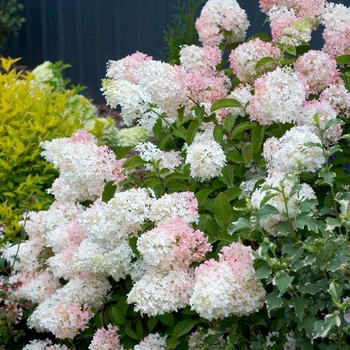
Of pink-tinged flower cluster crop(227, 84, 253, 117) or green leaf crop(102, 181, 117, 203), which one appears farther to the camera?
pink-tinged flower cluster crop(227, 84, 253, 117)

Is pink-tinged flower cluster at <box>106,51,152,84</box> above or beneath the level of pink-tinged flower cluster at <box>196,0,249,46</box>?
beneath

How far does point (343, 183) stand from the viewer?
8.31 ft

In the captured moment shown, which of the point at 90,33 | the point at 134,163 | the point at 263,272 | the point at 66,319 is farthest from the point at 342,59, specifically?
the point at 90,33

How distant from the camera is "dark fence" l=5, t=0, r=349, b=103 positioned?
7.20 m

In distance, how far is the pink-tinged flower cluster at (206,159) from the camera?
246 cm

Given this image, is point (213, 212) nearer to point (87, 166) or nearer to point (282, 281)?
point (87, 166)

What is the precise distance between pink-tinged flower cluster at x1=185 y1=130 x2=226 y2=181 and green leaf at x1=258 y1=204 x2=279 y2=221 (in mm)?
389

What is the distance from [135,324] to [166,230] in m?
0.61

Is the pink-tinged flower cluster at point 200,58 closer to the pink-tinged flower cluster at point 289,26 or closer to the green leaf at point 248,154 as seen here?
the pink-tinged flower cluster at point 289,26

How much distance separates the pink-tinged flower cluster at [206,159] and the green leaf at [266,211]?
389mm

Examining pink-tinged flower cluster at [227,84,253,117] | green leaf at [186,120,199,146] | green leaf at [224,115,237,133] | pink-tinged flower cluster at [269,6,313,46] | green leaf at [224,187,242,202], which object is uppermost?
pink-tinged flower cluster at [269,6,313,46]

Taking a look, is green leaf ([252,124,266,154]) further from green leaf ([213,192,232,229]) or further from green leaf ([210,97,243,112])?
green leaf ([213,192,232,229])

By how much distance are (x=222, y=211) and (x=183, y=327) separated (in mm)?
387

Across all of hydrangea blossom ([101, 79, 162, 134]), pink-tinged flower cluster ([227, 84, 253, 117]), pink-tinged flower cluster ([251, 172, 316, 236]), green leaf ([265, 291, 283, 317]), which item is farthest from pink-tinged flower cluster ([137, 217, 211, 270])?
pink-tinged flower cluster ([227, 84, 253, 117])
